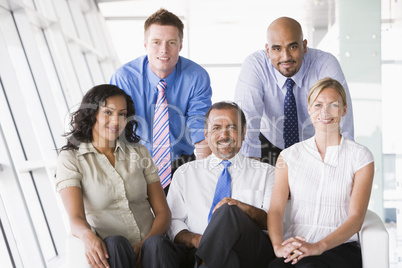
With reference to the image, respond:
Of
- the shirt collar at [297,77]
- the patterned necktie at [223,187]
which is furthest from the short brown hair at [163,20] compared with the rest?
the patterned necktie at [223,187]

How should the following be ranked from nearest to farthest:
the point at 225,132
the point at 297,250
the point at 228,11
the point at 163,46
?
the point at 297,250 → the point at 225,132 → the point at 163,46 → the point at 228,11

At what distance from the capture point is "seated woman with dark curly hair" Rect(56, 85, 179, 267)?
2.01 m

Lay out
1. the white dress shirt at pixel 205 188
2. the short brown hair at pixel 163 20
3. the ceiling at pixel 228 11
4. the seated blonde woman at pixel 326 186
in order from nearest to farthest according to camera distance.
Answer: the seated blonde woman at pixel 326 186, the white dress shirt at pixel 205 188, the short brown hair at pixel 163 20, the ceiling at pixel 228 11

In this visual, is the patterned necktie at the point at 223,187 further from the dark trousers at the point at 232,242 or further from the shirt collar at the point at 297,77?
the shirt collar at the point at 297,77

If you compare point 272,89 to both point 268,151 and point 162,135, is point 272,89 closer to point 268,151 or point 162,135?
point 268,151

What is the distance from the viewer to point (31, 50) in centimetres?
454

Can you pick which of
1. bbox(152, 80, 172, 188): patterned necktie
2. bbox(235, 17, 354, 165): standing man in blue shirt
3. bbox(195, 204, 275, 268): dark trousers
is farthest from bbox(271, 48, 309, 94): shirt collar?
bbox(195, 204, 275, 268): dark trousers

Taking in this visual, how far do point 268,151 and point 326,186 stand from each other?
836 mm

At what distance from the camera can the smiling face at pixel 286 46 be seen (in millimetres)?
2627

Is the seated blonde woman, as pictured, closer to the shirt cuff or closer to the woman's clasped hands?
the woman's clasped hands

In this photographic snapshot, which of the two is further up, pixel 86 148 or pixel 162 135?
pixel 86 148

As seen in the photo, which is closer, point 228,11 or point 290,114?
point 290,114

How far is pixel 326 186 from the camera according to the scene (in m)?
2.08

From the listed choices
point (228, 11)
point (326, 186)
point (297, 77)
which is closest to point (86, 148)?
point (326, 186)
